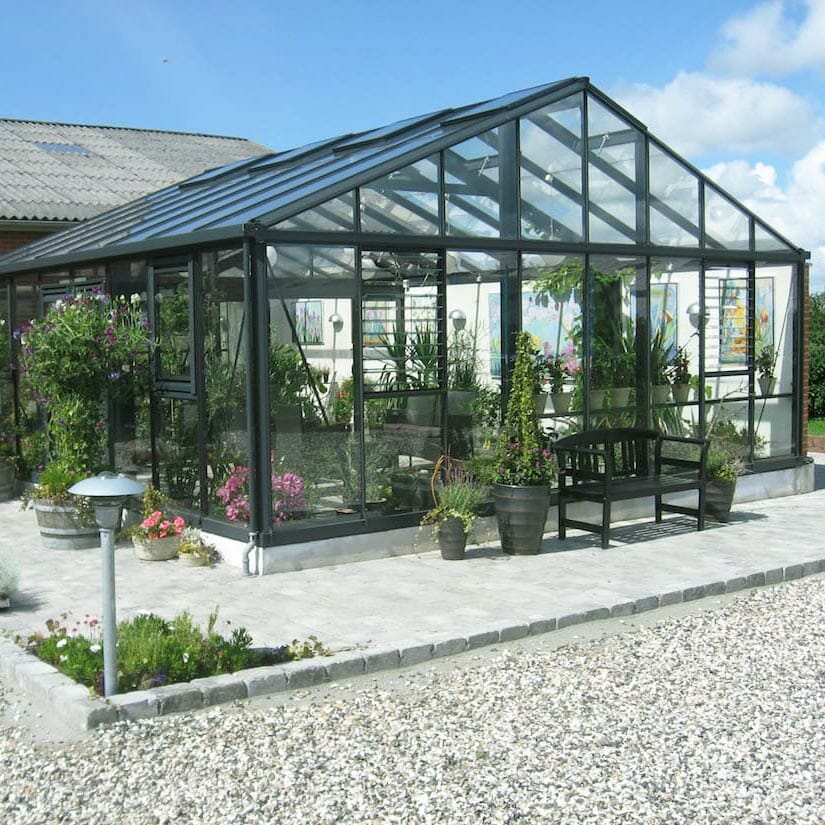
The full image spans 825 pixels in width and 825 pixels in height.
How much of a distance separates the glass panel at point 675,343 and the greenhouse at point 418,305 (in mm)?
24

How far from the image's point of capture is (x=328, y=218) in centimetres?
865

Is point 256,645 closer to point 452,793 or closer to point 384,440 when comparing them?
point 452,793

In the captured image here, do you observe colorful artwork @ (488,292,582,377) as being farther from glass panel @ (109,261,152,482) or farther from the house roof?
the house roof

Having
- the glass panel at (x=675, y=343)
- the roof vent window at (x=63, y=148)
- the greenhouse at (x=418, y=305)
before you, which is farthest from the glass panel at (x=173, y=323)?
the roof vent window at (x=63, y=148)

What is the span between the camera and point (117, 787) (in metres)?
4.57

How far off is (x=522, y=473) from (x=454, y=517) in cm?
67

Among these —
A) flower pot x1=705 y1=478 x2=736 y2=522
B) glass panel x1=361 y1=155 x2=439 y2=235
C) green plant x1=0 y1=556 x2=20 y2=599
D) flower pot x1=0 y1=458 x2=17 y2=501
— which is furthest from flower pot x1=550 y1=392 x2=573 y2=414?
flower pot x1=0 y1=458 x2=17 y2=501

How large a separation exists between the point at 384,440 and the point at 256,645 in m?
2.86

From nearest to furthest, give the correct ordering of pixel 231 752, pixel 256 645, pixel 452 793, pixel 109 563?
pixel 452 793
pixel 231 752
pixel 109 563
pixel 256 645

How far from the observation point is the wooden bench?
9539 mm

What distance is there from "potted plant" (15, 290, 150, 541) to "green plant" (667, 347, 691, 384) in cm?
509

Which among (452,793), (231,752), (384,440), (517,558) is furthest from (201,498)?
(452,793)

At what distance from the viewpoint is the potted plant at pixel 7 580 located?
728cm

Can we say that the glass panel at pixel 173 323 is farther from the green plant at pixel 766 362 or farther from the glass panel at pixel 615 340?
the green plant at pixel 766 362
